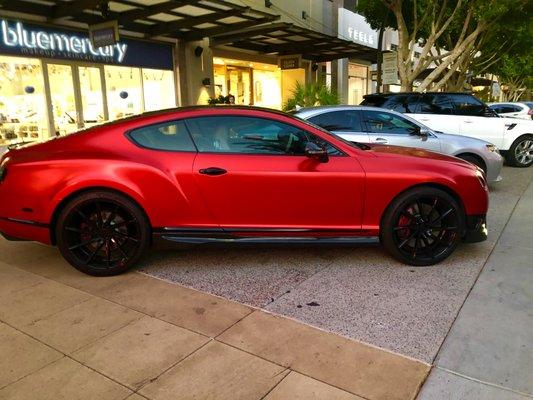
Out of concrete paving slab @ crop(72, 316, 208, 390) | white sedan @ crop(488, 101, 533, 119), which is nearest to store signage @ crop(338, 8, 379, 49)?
white sedan @ crop(488, 101, 533, 119)

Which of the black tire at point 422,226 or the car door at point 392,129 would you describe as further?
the car door at point 392,129

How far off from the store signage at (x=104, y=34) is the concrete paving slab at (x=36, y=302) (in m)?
7.26

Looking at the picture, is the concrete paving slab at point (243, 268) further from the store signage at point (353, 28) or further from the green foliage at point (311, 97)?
the store signage at point (353, 28)

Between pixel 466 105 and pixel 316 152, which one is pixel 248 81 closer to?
pixel 466 105

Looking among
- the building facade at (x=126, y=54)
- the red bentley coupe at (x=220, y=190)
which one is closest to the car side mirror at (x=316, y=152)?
the red bentley coupe at (x=220, y=190)

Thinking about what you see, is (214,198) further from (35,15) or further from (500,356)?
(35,15)

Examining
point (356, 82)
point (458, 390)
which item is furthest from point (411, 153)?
point (356, 82)

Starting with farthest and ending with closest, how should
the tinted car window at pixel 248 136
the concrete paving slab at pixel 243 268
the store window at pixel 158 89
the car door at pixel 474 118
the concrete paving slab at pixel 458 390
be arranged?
1. the store window at pixel 158 89
2. the car door at pixel 474 118
3. the tinted car window at pixel 248 136
4. the concrete paving slab at pixel 243 268
5. the concrete paving slab at pixel 458 390

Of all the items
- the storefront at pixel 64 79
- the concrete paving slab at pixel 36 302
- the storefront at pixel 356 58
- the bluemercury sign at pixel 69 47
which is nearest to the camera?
the concrete paving slab at pixel 36 302

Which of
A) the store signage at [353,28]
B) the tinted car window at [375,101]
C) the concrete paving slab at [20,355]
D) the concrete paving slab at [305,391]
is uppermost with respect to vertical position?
the store signage at [353,28]

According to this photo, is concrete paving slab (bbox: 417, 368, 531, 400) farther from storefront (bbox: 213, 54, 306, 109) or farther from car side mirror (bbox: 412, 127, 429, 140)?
storefront (bbox: 213, 54, 306, 109)

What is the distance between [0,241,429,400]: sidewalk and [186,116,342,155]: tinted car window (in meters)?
1.36

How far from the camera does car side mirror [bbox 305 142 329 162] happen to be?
4207 millimetres

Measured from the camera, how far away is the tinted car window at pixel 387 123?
7426 mm
